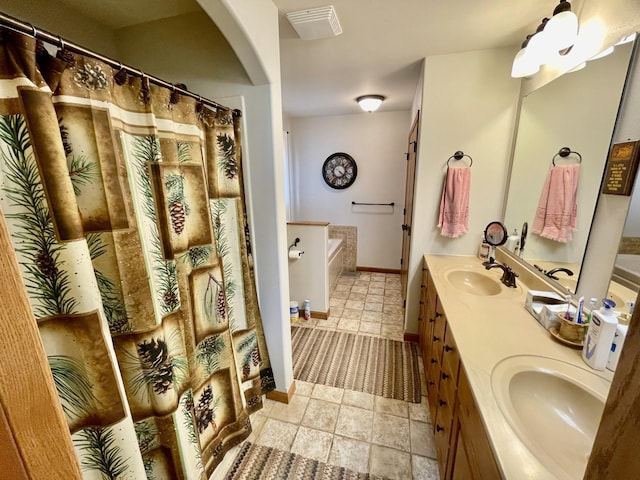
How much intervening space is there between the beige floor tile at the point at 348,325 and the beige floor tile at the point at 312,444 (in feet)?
3.86

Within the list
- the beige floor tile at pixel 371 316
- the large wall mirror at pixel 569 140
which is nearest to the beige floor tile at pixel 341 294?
the beige floor tile at pixel 371 316

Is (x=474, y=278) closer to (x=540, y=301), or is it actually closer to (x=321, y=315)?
(x=540, y=301)

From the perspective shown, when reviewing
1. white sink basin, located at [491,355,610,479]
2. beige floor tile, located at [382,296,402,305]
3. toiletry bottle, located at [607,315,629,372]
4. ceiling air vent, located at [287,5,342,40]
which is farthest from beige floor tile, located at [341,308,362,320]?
ceiling air vent, located at [287,5,342,40]

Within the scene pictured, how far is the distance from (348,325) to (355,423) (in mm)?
1168

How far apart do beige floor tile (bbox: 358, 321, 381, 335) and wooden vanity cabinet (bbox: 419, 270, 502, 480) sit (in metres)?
0.99

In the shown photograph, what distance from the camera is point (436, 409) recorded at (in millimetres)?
1471

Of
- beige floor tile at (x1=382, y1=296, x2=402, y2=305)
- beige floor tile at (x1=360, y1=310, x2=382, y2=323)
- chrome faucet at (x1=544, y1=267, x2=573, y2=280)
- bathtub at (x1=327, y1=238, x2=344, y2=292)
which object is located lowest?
beige floor tile at (x1=360, y1=310, x2=382, y2=323)

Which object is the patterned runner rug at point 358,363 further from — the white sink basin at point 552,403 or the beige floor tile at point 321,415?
the white sink basin at point 552,403

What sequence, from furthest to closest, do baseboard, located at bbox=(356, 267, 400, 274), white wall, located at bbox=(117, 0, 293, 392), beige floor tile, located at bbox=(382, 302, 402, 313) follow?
baseboard, located at bbox=(356, 267, 400, 274), beige floor tile, located at bbox=(382, 302, 402, 313), white wall, located at bbox=(117, 0, 293, 392)

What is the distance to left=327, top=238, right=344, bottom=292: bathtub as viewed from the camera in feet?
11.3

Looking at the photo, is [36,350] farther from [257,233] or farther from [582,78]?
[582,78]

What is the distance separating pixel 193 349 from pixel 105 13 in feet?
6.03

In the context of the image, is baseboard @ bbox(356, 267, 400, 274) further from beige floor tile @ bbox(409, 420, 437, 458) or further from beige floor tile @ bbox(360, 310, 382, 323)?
beige floor tile @ bbox(409, 420, 437, 458)

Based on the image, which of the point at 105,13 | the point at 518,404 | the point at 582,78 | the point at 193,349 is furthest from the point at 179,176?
the point at 582,78
